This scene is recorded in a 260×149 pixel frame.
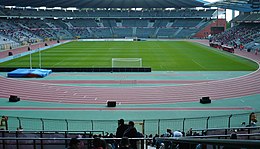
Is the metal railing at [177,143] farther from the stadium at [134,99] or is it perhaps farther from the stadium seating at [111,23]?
the stadium seating at [111,23]

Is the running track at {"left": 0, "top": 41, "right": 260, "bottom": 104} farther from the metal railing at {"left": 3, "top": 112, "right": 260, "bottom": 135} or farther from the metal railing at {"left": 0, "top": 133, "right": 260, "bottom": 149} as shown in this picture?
the metal railing at {"left": 0, "top": 133, "right": 260, "bottom": 149}

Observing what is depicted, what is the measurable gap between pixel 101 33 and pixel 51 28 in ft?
49.7

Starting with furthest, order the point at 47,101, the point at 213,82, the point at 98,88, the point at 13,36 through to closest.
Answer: the point at 13,36
the point at 213,82
the point at 98,88
the point at 47,101

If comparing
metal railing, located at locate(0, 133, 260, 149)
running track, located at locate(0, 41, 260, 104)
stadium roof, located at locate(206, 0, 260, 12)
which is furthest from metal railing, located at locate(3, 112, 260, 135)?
stadium roof, located at locate(206, 0, 260, 12)

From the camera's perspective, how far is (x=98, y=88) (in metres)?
26.3

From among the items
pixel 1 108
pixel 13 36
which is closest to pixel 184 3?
pixel 13 36

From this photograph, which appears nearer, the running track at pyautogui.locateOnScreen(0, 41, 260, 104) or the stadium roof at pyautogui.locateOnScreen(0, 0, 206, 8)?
the running track at pyautogui.locateOnScreen(0, 41, 260, 104)

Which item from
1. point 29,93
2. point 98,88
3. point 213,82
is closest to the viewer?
point 29,93

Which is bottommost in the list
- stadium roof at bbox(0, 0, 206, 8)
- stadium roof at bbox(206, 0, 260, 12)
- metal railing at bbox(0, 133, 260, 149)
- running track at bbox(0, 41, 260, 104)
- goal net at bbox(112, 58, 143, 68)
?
running track at bbox(0, 41, 260, 104)

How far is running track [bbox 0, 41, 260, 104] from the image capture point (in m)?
22.8

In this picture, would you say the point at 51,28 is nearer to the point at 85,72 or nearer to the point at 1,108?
the point at 85,72

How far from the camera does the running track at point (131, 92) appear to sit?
2275 cm

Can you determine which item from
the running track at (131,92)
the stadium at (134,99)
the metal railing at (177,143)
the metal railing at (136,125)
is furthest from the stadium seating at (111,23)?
the metal railing at (177,143)

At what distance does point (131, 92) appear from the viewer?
24.8m
